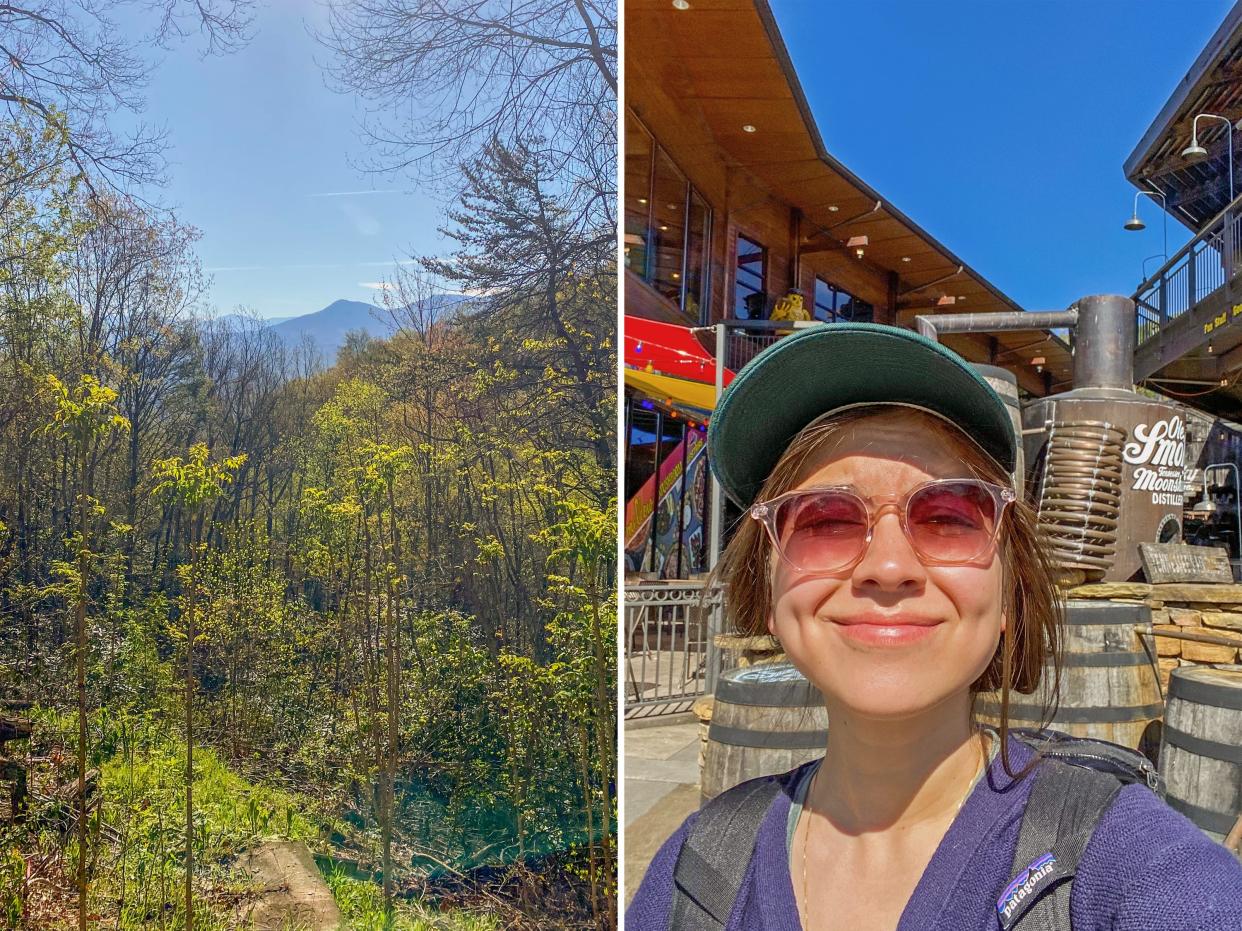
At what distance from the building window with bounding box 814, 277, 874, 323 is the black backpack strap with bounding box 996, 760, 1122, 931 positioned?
14.2m

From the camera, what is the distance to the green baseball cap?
91cm

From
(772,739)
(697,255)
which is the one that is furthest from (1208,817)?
(697,255)

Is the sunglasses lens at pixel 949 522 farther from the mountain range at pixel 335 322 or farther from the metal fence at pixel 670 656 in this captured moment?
the metal fence at pixel 670 656

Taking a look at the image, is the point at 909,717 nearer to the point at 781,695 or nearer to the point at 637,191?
the point at 781,695

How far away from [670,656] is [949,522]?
5799mm

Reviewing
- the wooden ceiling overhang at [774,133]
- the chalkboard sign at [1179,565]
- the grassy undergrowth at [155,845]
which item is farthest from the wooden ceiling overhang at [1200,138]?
the grassy undergrowth at [155,845]

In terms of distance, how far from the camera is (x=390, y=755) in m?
2.42

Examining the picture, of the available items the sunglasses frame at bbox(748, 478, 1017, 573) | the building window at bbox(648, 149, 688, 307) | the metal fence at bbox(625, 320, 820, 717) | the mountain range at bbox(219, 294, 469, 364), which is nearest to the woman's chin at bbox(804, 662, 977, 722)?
the sunglasses frame at bbox(748, 478, 1017, 573)

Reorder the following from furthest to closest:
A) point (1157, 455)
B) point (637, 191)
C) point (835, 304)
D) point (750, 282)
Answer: point (835, 304)
point (750, 282)
point (637, 191)
point (1157, 455)

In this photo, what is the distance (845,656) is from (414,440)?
1.84 m

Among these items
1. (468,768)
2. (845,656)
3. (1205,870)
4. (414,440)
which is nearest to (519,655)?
(468,768)

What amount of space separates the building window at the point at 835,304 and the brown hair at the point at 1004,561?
13859 millimetres

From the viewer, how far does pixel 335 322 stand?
2516mm

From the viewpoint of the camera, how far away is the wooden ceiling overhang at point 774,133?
7910mm
